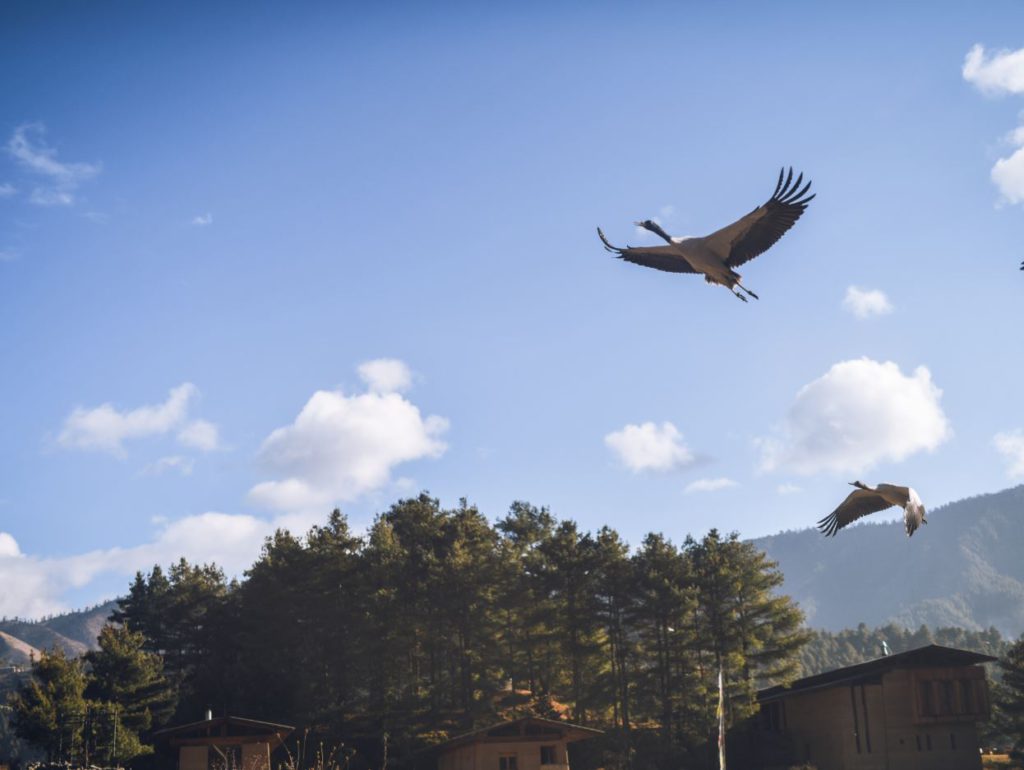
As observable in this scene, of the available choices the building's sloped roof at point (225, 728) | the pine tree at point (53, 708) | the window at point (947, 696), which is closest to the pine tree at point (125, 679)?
the pine tree at point (53, 708)

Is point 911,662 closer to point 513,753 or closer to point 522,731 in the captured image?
point 522,731

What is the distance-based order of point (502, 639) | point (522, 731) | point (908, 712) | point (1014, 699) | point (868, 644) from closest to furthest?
point (522, 731)
point (908, 712)
point (502, 639)
point (1014, 699)
point (868, 644)

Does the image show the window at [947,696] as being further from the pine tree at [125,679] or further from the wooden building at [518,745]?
the pine tree at [125,679]

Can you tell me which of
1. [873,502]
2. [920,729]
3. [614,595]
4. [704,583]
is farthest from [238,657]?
[873,502]

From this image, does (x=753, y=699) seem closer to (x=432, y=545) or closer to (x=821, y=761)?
(x=821, y=761)

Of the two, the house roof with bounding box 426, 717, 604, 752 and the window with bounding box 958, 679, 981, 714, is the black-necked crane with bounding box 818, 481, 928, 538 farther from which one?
the window with bounding box 958, 679, 981, 714

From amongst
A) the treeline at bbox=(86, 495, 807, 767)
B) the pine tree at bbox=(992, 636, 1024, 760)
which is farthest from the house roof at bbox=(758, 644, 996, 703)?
the pine tree at bbox=(992, 636, 1024, 760)

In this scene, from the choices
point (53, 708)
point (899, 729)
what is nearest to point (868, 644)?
point (899, 729)

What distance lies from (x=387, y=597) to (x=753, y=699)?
65.6 feet

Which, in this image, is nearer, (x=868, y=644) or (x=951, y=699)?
(x=951, y=699)

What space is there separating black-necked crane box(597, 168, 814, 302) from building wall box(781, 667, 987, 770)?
36100 mm

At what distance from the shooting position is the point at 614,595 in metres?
47.3

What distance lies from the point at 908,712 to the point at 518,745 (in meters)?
20.2

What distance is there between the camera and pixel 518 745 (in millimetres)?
37219
